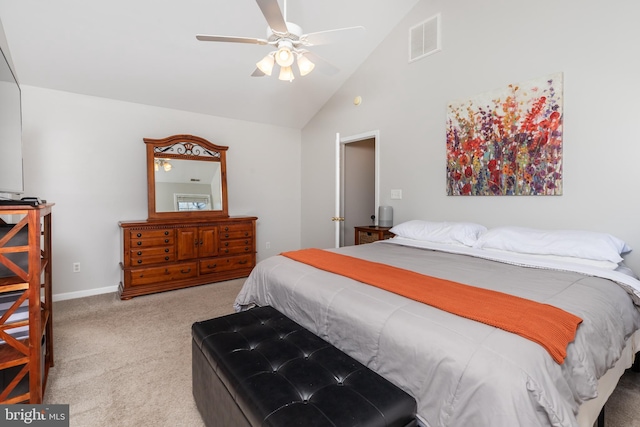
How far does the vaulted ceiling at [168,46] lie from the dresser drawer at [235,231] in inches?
65.0

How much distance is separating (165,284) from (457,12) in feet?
14.4

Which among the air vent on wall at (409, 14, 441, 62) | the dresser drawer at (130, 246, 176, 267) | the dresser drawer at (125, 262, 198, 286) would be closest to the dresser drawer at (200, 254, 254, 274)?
the dresser drawer at (125, 262, 198, 286)

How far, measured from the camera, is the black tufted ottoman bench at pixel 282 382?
3.40 ft

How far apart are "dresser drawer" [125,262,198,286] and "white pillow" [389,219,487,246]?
8.53ft

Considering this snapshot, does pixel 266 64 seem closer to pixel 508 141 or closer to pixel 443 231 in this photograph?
pixel 443 231

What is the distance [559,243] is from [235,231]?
140 inches

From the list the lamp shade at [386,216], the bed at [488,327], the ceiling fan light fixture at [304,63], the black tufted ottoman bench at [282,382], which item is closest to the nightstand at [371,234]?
the lamp shade at [386,216]

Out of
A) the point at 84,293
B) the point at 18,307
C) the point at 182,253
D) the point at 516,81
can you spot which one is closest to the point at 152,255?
the point at 182,253

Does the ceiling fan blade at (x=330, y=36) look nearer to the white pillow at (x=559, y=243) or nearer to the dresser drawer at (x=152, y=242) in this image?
the white pillow at (x=559, y=243)

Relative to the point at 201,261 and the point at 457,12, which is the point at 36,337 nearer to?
the point at 201,261

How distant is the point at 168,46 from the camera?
3.20m

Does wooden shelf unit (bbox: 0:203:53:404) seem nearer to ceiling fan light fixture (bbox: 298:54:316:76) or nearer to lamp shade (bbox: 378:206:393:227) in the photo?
ceiling fan light fixture (bbox: 298:54:316:76)

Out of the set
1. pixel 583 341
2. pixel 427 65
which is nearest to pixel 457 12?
pixel 427 65

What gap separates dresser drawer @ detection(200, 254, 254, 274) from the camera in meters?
4.05
